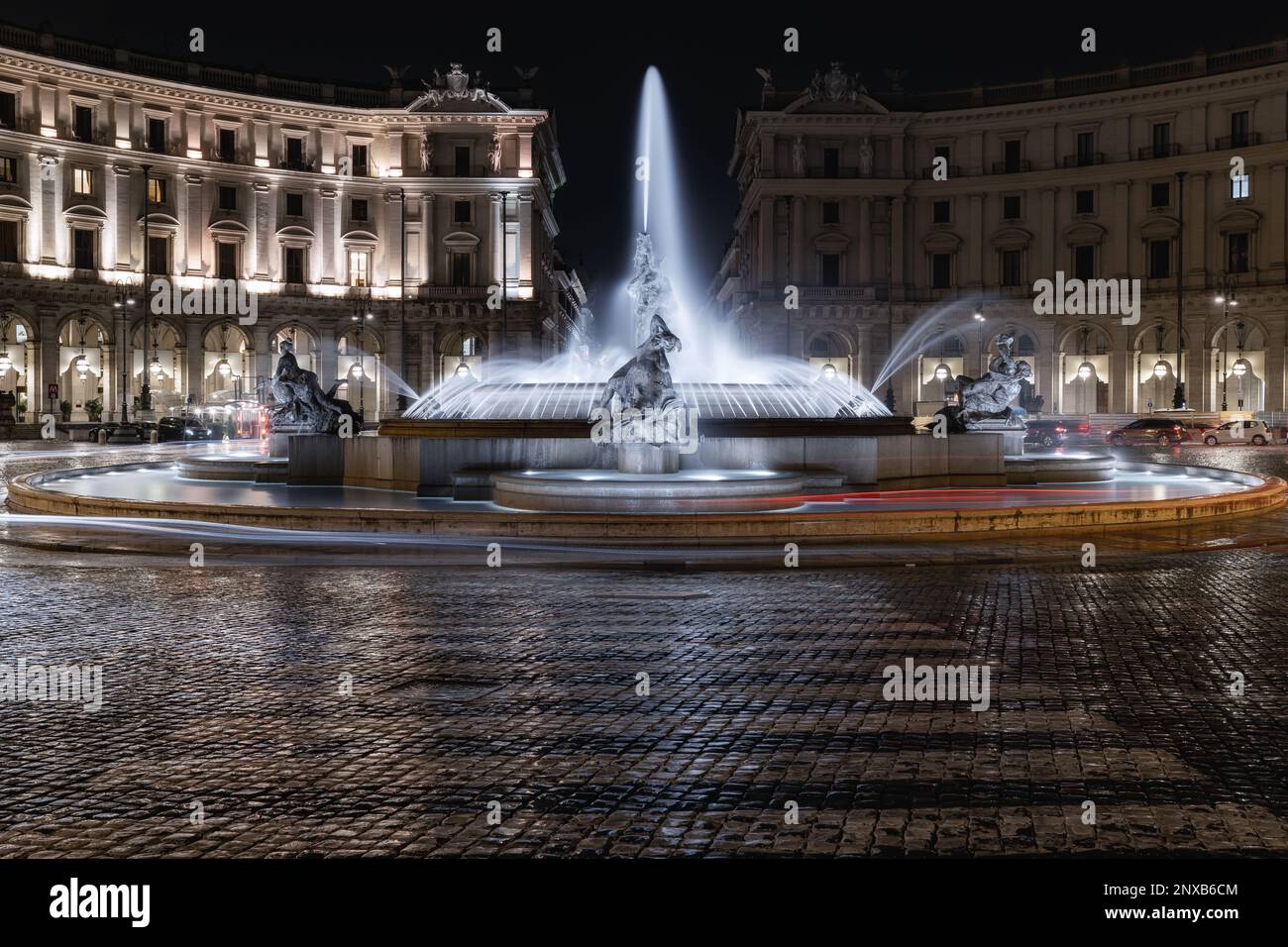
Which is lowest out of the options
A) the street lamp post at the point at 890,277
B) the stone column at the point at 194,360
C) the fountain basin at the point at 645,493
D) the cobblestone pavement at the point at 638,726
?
the cobblestone pavement at the point at 638,726

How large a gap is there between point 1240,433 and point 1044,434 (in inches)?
689

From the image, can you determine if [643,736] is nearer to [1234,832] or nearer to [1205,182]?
[1234,832]

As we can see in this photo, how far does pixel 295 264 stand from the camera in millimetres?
77688

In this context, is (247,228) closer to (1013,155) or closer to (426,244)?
(426,244)

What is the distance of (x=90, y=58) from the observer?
6919 centimetres

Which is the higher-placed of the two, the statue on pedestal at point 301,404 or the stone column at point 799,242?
the stone column at point 799,242

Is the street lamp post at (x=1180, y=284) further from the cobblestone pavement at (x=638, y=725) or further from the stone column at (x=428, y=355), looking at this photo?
the cobblestone pavement at (x=638, y=725)

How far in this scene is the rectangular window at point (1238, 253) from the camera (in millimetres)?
71625

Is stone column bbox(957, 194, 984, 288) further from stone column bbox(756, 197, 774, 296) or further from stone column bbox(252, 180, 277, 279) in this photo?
stone column bbox(252, 180, 277, 279)

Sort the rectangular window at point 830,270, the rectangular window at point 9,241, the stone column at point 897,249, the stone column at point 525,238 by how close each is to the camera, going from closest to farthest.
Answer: the rectangular window at point 9,241 → the stone column at point 897,249 → the rectangular window at point 830,270 → the stone column at point 525,238

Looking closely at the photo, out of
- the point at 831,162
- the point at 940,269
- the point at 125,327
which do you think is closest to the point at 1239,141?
the point at 940,269

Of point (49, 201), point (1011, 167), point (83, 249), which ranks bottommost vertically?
point (83, 249)

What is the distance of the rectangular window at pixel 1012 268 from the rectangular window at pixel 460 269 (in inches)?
1312

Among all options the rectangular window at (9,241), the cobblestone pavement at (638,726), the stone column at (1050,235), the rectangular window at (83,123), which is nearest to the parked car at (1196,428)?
the stone column at (1050,235)
